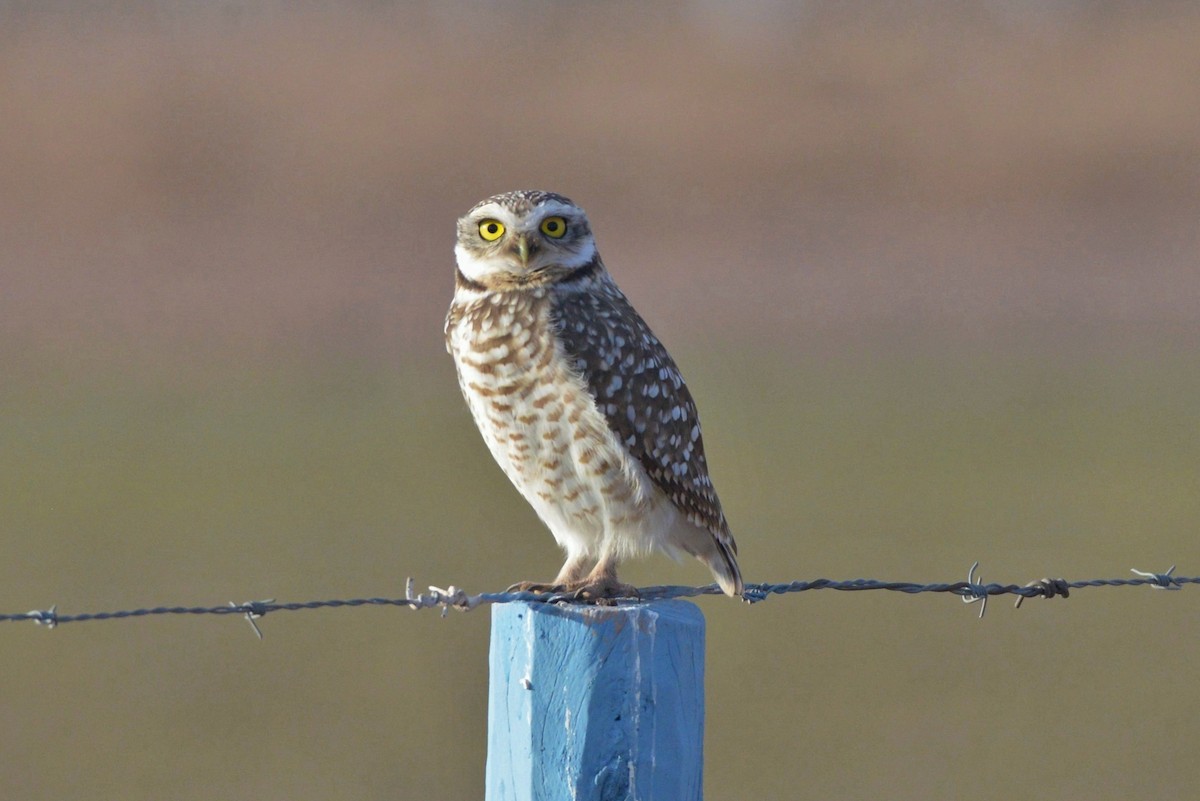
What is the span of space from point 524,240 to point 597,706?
1.98 metres

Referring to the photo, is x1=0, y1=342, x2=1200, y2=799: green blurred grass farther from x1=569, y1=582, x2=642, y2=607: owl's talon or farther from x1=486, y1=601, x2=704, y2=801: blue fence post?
x1=486, y1=601, x2=704, y2=801: blue fence post

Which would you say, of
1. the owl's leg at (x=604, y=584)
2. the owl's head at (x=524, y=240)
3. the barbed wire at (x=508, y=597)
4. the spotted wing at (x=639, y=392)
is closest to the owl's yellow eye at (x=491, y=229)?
the owl's head at (x=524, y=240)

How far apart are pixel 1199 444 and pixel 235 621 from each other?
1122cm

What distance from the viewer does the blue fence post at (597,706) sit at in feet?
11.4

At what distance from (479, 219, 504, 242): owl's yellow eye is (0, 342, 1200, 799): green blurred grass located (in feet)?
5.93

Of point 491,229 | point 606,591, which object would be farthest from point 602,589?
point 491,229

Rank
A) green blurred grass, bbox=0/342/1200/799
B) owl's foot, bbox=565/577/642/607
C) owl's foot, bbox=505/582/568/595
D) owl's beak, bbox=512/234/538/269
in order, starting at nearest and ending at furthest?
owl's foot, bbox=565/577/642/607, owl's foot, bbox=505/582/568/595, owl's beak, bbox=512/234/538/269, green blurred grass, bbox=0/342/1200/799

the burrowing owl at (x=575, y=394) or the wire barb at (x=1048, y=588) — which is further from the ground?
the burrowing owl at (x=575, y=394)

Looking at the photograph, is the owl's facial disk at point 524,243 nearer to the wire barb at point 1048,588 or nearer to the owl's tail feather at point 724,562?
the owl's tail feather at point 724,562

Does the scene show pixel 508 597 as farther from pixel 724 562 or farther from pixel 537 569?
pixel 537 569

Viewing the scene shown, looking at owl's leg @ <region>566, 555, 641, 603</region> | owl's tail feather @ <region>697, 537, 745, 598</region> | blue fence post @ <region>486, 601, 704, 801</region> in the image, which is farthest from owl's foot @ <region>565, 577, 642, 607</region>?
blue fence post @ <region>486, 601, 704, 801</region>

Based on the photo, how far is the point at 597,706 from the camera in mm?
3508

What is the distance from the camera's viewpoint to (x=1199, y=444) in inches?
779

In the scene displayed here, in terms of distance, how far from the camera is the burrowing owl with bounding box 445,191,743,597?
507 cm
